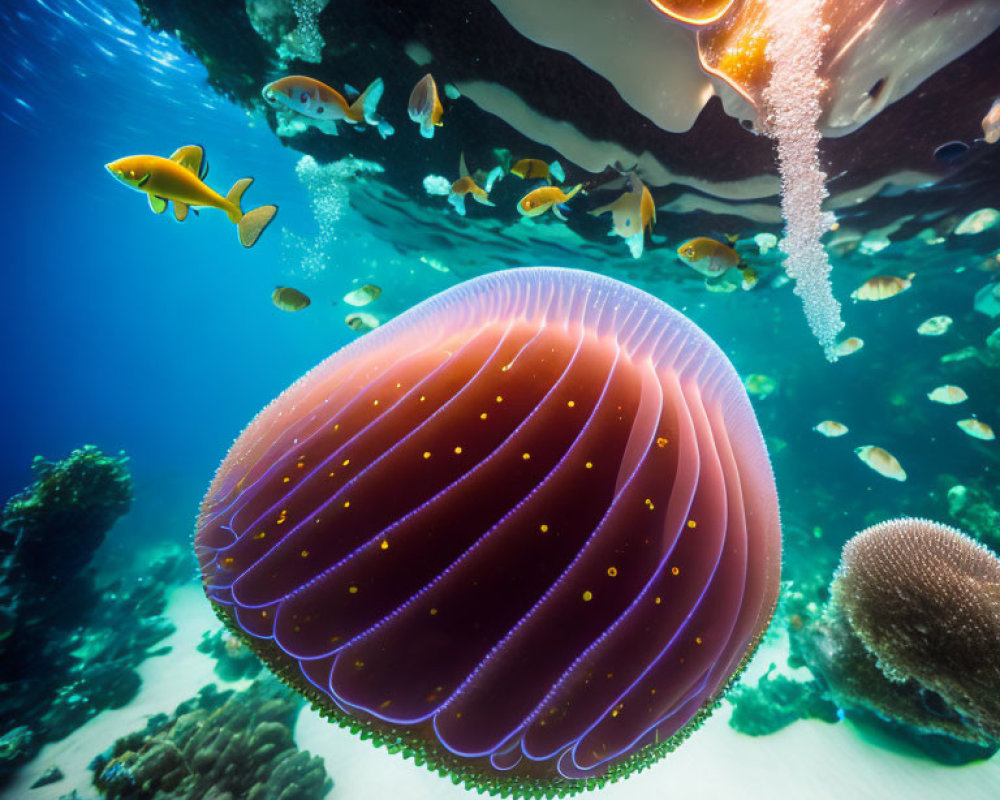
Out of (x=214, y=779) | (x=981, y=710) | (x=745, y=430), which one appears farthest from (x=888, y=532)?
(x=214, y=779)

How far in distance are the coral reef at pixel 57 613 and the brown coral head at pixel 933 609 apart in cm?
1015

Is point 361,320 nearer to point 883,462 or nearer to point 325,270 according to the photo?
point 883,462

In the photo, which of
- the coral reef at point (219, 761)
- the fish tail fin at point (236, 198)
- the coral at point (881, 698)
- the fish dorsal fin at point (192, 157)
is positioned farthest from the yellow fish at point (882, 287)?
the coral reef at point (219, 761)

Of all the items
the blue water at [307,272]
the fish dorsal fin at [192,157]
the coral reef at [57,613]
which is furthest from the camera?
the blue water at [307,272]

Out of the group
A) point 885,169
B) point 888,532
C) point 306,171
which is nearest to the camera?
point 888,532

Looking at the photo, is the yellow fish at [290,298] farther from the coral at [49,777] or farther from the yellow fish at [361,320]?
the coral at [49,777]

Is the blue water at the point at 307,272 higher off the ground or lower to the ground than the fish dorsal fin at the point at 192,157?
higher

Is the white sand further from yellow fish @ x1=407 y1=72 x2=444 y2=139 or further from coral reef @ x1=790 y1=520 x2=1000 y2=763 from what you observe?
yellow fish @ x1=407 y1=72 x2=444 y2=139

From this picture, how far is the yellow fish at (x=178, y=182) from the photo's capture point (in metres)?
2.92

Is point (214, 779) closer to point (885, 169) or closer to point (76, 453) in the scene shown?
point (76, 453)

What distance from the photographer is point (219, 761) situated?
4.48m

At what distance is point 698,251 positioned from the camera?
16.2 ft

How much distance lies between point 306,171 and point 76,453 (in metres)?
9.71

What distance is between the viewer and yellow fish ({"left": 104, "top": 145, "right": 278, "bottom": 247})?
9.57 feet
